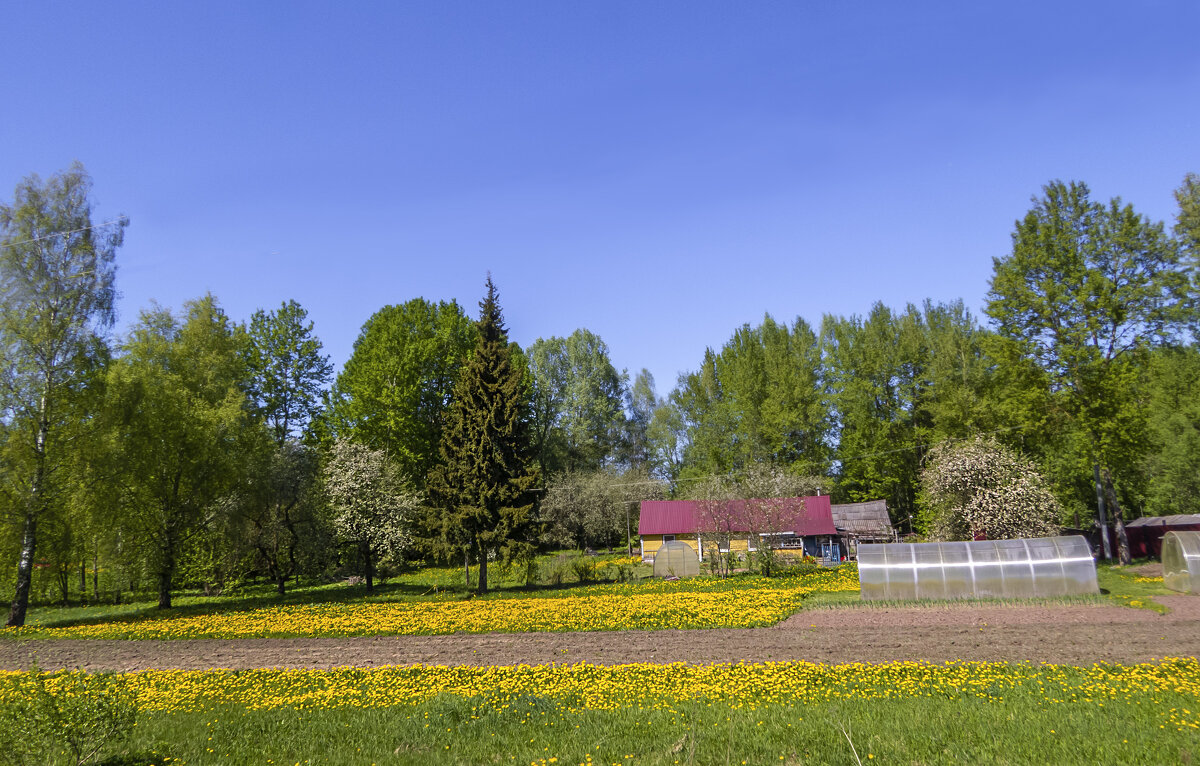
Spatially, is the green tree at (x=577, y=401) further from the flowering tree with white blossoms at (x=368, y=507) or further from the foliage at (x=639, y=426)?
Answer: the flowering tree with white blossoms at (x=368, y=507)

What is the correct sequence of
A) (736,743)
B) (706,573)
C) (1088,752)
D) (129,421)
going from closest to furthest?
(1088,752) → (736,743) → (129,421) → (706,573)

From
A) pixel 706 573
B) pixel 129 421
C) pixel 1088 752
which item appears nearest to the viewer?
pixel 1088 752

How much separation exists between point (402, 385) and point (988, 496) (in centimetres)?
3997

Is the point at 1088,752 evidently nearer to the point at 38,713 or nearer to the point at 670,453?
the point at 38,713

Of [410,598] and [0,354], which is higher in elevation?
[0,354]

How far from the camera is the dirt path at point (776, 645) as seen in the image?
47.1ft

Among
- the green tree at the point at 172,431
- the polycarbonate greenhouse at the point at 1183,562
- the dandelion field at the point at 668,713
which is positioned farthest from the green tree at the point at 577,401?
the dandelion field at the point at 668,713

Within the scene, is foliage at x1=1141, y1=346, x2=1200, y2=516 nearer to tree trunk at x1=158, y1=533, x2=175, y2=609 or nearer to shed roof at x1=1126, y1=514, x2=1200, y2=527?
shed roof at x1=1126, y1=514, x2=1200, y2=527

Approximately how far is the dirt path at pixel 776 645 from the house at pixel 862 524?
29.9 meters

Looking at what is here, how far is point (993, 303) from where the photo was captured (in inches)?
1432

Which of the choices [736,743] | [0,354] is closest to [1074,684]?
[736,743]

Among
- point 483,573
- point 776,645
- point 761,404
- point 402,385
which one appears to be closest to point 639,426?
point 761,404

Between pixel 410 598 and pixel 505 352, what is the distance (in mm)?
12960

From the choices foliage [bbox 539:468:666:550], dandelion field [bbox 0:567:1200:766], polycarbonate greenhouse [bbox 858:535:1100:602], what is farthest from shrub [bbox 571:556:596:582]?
dandelion field [bbox 0:567:1200:766]
